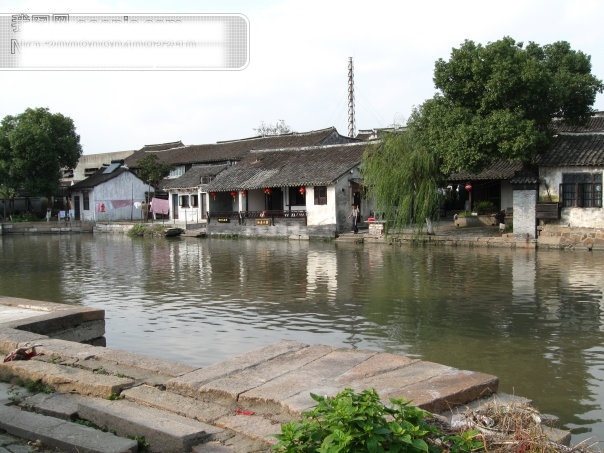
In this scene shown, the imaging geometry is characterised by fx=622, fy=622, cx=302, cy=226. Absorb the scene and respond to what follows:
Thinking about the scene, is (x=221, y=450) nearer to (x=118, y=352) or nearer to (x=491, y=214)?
(x=118, y=352)

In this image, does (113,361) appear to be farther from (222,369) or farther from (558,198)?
(558,198)

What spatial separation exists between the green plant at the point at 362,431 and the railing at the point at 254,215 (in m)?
25.2

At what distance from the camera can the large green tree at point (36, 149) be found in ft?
126

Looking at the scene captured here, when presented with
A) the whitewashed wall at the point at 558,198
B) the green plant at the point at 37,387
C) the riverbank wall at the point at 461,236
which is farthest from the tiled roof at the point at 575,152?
the green plant at the point at 37,387

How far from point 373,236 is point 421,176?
3.17 meters

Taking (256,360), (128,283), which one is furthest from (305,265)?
(256,360)

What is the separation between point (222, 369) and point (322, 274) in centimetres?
1098

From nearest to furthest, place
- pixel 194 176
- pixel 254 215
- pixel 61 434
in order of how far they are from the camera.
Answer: pixel 61 434 < pixel 254 215 < pixel 194 176

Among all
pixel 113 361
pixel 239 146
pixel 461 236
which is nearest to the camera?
pixel 113 361

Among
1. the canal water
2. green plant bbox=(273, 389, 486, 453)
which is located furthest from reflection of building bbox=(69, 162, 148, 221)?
green plant bbox=(273, 389, 486, 453)

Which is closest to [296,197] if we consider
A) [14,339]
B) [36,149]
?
[36,149]

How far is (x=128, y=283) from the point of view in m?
15.7

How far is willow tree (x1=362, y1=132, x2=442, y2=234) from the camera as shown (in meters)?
23.0

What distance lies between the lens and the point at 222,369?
5.53 meters
